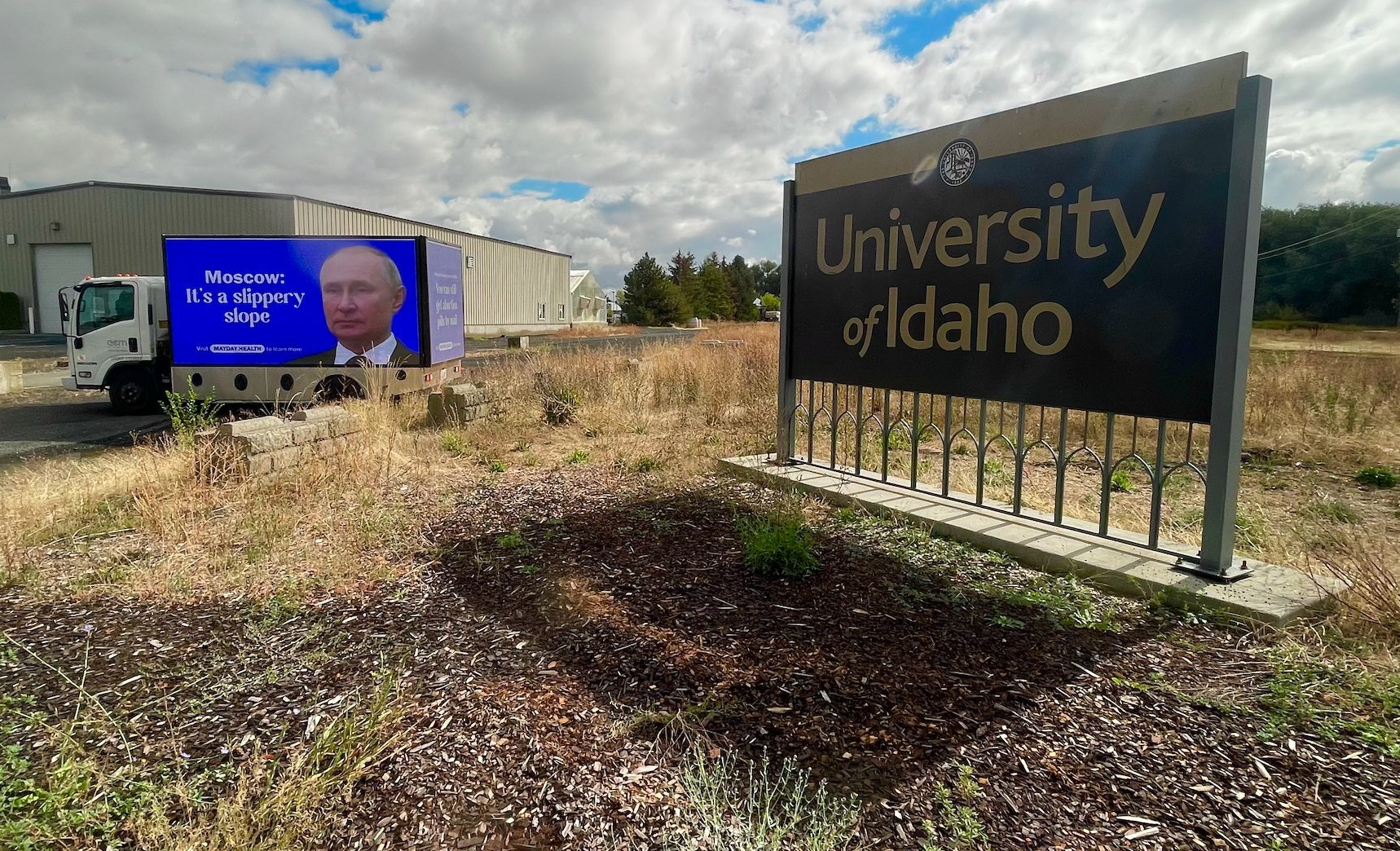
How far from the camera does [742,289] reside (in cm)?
9588

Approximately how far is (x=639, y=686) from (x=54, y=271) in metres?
44.5

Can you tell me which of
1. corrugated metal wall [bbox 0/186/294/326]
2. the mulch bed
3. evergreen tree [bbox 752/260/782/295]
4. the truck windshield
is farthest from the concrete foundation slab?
evergreen tree [bbox 752/260/782/295]

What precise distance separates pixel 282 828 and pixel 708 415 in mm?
7941

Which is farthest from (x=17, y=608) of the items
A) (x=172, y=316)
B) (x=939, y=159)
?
(x=172, y=316)

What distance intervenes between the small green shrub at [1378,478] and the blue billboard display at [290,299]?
1248 cm

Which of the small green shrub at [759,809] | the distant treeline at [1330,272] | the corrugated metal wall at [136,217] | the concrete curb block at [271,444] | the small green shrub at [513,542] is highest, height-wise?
the corrugated metal wall at [136,217]

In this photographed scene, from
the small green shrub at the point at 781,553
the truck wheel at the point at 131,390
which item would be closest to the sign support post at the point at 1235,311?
the small green shrub at the point at 781,553

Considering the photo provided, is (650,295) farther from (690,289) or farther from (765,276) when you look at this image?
(765,276)

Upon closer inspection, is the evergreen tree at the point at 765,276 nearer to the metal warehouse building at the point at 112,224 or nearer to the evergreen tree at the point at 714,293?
the evergreen tree at the point at 714,293

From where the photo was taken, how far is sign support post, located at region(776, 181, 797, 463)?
6531 millimetres

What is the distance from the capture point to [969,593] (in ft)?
13.1

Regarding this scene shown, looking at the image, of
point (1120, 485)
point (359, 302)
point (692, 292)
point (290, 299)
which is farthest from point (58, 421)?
point (692, 292)

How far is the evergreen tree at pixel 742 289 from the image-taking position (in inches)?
3536

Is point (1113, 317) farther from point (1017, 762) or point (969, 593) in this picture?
point (1017, 762)
